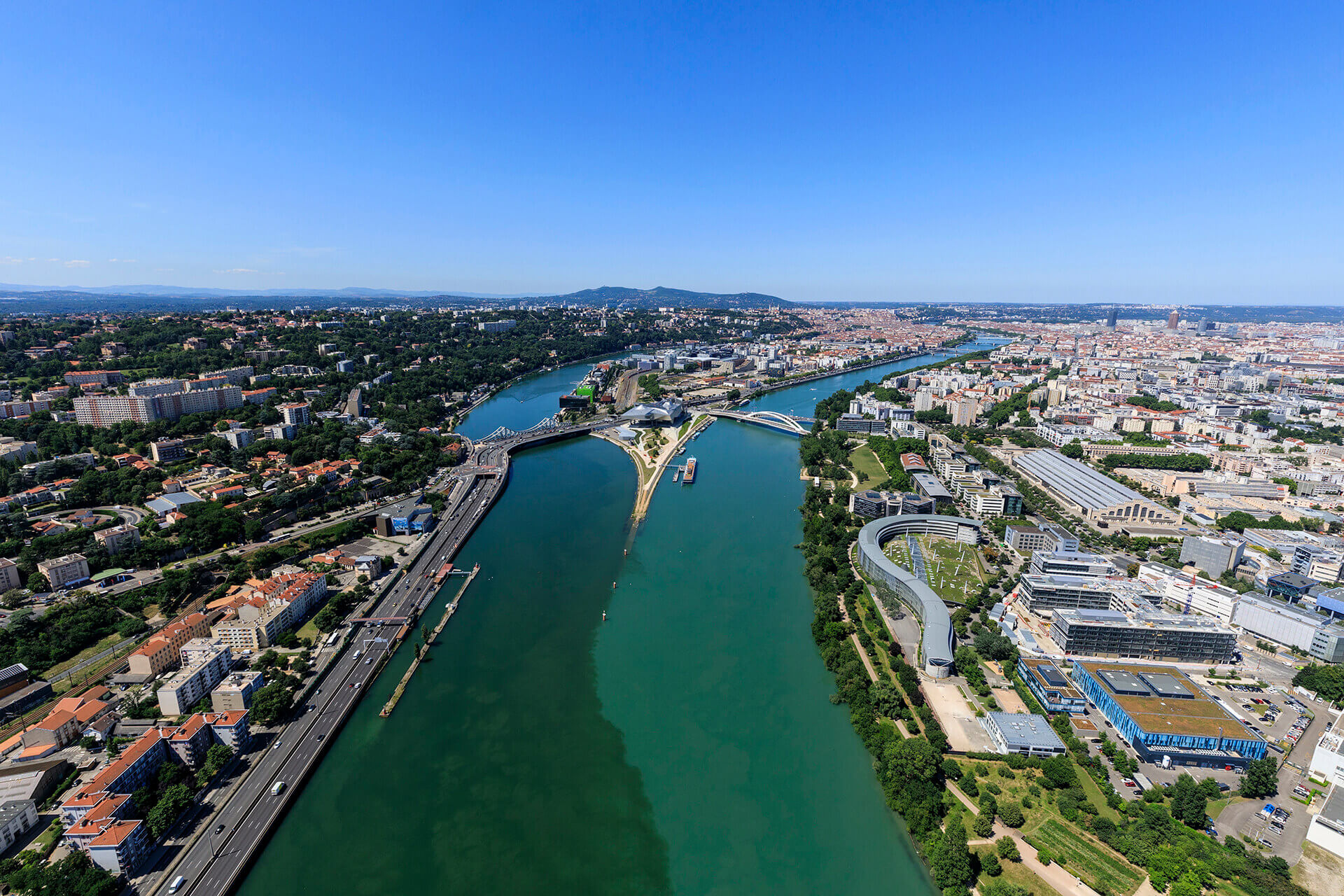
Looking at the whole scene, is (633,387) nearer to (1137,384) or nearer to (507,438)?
(507,438)

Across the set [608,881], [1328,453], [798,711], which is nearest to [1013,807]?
[798,711]

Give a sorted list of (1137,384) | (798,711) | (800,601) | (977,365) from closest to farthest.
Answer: (798,711) < (800,601) < (1137,384) < (977,365)

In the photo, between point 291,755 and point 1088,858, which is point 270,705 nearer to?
point 291,755

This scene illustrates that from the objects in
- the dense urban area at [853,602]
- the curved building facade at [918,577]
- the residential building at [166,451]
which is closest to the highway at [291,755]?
the dense urban area at [853,602]

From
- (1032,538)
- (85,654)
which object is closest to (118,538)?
(85,654)

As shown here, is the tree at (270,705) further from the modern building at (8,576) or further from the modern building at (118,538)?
the modern building at (8,576)

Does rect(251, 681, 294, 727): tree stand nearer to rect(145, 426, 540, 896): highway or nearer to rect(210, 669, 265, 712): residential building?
rect(210, 669, 265, 712): residential building
